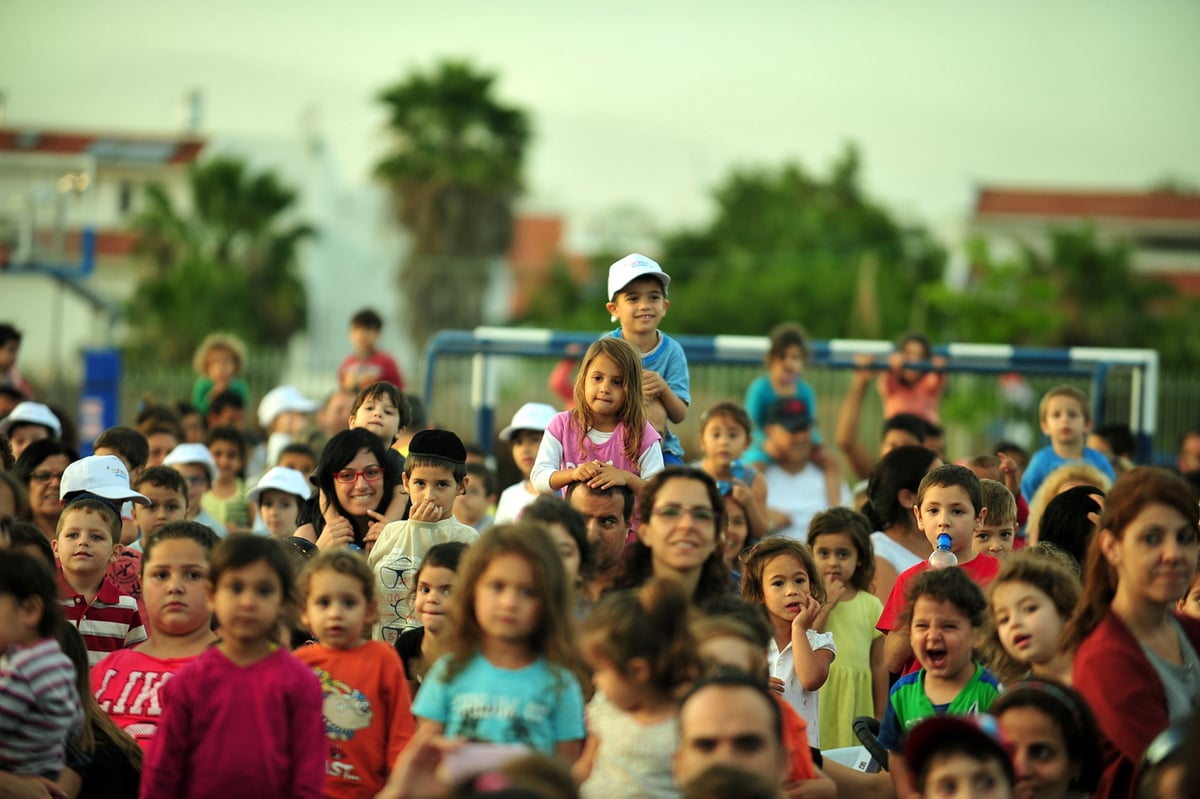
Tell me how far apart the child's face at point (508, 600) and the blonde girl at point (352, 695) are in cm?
73

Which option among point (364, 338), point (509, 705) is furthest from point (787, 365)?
point (509, 705)

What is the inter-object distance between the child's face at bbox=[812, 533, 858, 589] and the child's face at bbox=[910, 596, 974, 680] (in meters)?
1.35

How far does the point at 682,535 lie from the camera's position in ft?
17.5

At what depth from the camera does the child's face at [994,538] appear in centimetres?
711

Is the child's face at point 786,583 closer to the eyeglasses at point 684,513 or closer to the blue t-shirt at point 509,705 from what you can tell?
the eyeglasses at point 684,513

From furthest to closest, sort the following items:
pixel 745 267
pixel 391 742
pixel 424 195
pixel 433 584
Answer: pixel 745 267
pixel 424 195
pixel 433 584
pixel 391 742

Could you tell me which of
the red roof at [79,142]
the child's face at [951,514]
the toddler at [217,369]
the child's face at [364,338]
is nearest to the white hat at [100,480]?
the child's face at [951,514]

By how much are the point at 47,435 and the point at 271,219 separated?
3184 centimetres

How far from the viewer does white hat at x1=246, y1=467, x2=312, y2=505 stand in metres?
8.05

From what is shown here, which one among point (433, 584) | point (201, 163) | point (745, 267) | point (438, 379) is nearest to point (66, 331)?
point (201, 163)

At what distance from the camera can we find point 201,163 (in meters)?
40.2

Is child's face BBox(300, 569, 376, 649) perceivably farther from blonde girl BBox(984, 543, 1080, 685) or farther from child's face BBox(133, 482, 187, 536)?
child's face BBox(133, 482, 187, 536)

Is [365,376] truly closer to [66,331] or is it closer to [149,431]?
[149,431]

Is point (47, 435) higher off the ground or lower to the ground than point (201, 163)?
lower
